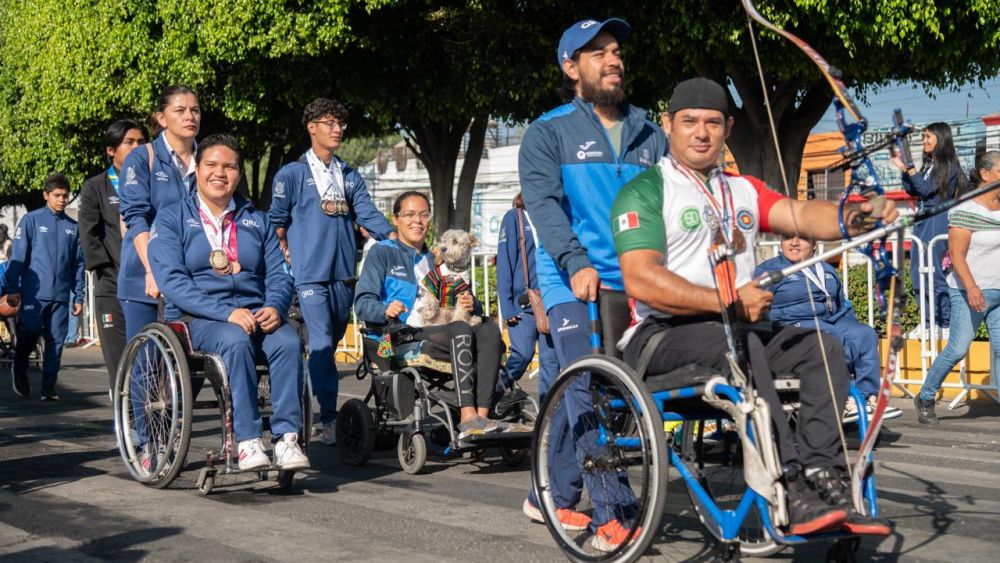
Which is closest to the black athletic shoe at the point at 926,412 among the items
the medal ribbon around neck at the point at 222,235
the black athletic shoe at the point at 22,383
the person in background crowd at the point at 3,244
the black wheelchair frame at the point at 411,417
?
the black wheelchair frame at the point at 411,417

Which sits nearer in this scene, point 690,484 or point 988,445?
point 690,484

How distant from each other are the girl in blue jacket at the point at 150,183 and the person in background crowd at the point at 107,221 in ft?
2.66

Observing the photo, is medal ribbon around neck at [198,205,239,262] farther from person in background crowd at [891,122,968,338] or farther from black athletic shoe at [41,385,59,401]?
black athletic shoe at [41,385,59,401]

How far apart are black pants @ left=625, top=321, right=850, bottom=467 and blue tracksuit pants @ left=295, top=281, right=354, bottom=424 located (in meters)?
4.28

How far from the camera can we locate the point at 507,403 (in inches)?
305

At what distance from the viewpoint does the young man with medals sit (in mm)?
8477

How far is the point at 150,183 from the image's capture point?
7.46 metres

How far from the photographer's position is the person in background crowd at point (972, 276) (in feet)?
30.6

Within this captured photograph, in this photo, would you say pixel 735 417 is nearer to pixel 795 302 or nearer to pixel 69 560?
pixel 69 560

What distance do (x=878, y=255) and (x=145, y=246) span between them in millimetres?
4405

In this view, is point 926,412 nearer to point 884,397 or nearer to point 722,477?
point 722,477

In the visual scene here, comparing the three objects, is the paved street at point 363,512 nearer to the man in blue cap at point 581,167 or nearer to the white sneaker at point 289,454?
the white sneaker at point 289,454

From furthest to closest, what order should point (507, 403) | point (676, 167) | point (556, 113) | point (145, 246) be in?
point (507, 403)
point (145, 246)
point (556, 113)
point (676, 167)

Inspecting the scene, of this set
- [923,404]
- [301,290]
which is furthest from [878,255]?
[923,404]
